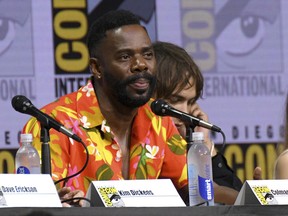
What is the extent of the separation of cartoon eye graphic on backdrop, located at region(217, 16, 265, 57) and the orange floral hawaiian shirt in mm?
1191

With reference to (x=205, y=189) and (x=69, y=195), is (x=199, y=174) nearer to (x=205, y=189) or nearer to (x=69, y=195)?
(x=205, y=189)

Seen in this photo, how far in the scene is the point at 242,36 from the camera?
5.29 m

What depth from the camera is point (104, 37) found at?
3.96 m

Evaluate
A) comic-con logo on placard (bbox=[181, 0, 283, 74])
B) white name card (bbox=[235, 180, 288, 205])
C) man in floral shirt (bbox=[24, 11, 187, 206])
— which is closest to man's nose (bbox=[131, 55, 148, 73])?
man in floral shirt (bbox=[24, 11, 187, 206])

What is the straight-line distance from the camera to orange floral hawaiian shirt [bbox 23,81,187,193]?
151 inches

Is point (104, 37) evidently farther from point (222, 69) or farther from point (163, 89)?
point (222, 69)

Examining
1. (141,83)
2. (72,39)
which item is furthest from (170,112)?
(72,39)

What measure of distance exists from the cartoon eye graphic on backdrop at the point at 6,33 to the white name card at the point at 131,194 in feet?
5.98

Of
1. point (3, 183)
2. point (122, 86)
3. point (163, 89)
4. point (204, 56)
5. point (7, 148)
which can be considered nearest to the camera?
point (3, 183)

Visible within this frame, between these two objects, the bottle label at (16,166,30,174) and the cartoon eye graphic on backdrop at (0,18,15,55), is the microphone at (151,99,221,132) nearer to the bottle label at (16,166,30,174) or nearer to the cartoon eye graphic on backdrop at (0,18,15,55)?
the bottle label at (16,166,30,174)

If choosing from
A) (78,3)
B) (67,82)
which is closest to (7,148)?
(67,82)

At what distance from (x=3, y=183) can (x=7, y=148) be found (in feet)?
5.94

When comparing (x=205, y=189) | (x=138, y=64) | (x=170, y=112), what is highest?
(x=138, y=64)

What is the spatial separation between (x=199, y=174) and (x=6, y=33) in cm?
165
